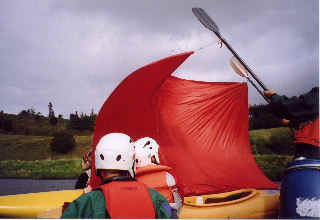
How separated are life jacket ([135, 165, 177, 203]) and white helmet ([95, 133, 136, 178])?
1.18 meters

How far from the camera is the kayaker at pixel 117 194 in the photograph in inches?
77.2

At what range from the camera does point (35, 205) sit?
4.29 m

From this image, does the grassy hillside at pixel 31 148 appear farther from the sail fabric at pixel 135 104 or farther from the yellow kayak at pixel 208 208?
the yellow kayak at pixel 208 208

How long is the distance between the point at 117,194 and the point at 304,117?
179 centimetres

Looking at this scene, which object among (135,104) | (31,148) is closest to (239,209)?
(135,104)

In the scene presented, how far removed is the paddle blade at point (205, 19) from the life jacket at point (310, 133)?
2.22m

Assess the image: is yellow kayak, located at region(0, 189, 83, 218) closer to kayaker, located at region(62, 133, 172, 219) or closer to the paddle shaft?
kayaker, located at region(62, 133, 172, 219)

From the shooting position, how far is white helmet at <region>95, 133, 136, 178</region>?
2213mm

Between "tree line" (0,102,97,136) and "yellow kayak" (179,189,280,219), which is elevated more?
"tree line" (0,102,97,136)

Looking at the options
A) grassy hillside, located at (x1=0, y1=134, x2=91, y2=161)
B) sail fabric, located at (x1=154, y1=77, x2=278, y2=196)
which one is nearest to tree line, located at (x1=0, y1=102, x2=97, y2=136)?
A: grassy hillside, located at (x1=0, y1=134, x2=91, y2=161)

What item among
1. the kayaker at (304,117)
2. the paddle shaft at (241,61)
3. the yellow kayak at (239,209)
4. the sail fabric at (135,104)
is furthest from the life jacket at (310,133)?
the sail fabric at (135,104)

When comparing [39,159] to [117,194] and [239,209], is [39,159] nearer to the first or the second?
[239,209]

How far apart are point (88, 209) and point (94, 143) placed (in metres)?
3.40

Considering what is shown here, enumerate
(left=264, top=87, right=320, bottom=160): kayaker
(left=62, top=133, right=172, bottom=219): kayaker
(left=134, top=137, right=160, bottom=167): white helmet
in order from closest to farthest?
(left=62, top=133, right=172, bottom=219): kayaker < (left=264, top=87, right=320, bottom=160): kayaker < (left=134, top=137, right=160, bottom=167): white helmet
